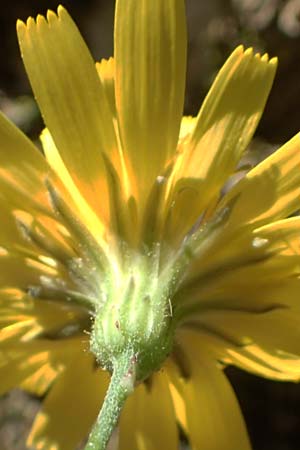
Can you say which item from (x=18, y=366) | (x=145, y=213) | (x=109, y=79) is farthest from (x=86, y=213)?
(x=18, y=366)

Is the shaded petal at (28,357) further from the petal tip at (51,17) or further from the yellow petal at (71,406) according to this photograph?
the petal tip at (51,17)

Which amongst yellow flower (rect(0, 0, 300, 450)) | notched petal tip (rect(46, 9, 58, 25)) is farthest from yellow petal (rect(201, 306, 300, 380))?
notched petal tip (rect(46, 9, 58, 25))

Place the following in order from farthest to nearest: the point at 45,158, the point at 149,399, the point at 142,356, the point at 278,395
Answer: the point at 278,395 → the point at 149,399 → the point at 45,158 → the point at 142,356

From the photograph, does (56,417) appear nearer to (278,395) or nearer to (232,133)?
(232,133)

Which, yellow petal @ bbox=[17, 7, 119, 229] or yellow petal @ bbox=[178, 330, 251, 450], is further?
yellow petal @ bbox=[178, 330, 251, 450]

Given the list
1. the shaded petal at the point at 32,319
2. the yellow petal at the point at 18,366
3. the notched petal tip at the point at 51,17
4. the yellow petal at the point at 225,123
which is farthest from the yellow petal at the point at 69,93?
the yellow petal at the point at 18,366

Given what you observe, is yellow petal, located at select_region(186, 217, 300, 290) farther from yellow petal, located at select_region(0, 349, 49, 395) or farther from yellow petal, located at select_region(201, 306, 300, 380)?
yellow petal, located at select_region(0, 349, 49, 395)

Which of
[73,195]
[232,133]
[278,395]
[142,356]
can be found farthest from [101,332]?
[278,395]
